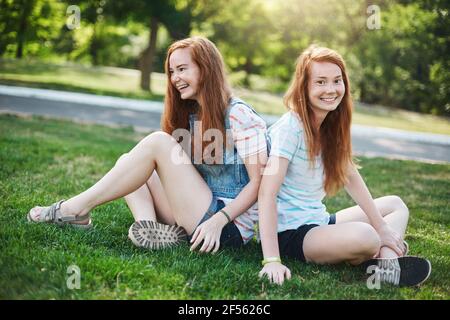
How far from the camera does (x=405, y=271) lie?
2.78m

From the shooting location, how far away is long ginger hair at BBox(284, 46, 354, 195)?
2893mm

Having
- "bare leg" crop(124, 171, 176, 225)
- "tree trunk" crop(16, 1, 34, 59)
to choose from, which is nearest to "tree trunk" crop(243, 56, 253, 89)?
"tree trunk" crop(16, 1, 34, 59)

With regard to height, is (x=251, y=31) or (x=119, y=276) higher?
(x=251, y=31)

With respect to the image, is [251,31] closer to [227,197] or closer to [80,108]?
[80,108]

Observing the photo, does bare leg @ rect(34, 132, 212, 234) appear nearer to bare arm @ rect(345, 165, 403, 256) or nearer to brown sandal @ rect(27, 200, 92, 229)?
brown sandal @ rect(27, 200, 92, 229)

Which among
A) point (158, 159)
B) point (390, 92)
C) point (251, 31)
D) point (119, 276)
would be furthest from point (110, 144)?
point (251, 31)

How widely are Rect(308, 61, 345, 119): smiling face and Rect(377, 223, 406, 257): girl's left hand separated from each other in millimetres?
810

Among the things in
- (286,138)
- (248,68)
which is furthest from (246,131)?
(248,68)

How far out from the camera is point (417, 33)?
39.8 ft

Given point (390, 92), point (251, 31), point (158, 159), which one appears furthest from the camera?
point (251, 31)

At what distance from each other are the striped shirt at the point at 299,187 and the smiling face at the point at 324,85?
163 mm
